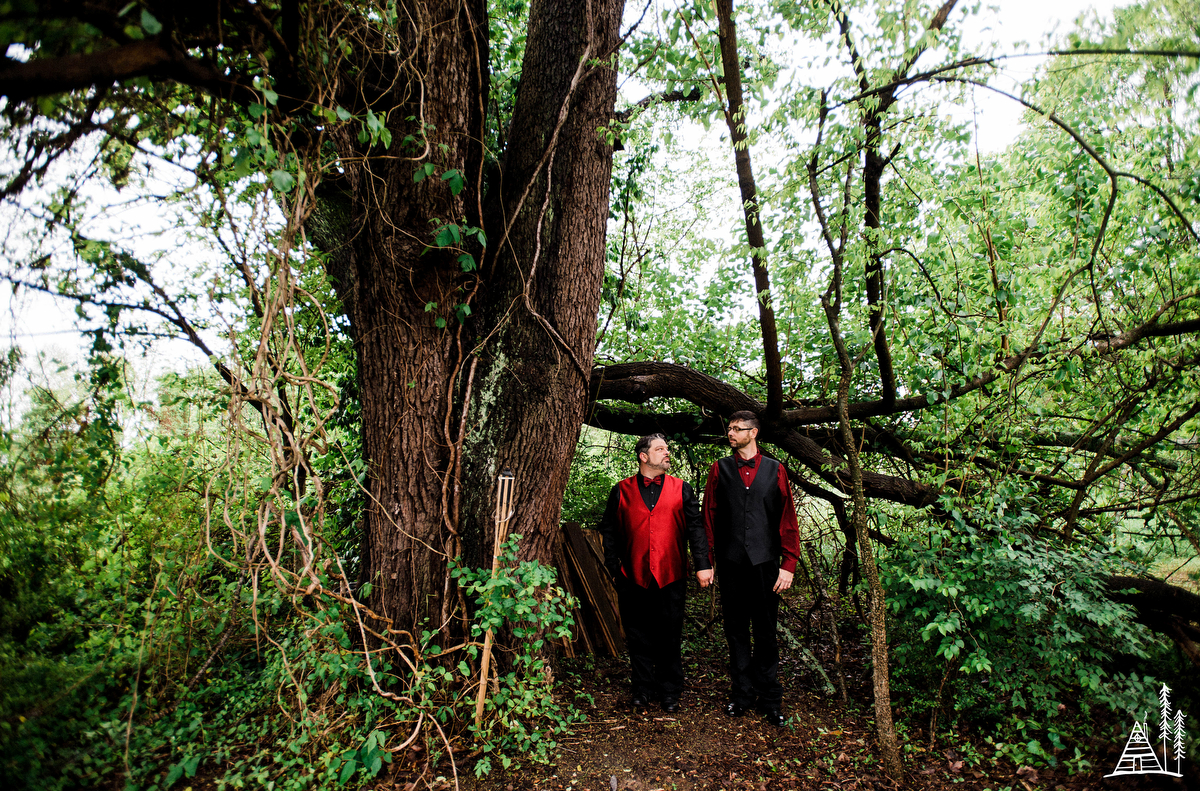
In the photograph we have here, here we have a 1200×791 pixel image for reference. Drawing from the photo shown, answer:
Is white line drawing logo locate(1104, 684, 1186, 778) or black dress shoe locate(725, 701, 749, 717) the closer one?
white line drawing logo locate(1104, 684, 1186, 778)

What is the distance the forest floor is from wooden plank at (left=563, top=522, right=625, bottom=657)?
613 mm

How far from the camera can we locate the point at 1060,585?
2953 mm

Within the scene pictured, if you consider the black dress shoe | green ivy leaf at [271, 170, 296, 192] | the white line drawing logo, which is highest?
green ivy leaf at [271, 170, 296, 192]

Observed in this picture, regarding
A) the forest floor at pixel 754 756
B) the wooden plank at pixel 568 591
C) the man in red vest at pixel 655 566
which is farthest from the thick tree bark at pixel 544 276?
the forest floor at pixel 754 756

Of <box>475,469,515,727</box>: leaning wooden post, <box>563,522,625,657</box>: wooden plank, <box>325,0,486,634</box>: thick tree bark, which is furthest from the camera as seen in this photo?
<box>563,522,625,657</box>: wooden plank

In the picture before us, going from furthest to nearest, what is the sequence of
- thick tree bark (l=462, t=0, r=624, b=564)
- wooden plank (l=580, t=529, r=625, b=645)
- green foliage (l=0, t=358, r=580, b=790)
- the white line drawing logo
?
wooden plank (l=580, t=529, r=625, b=645) < thick tree bark (l=462, t=0, r=624, b=564) < the white line drawing logo < green foliage (l=0, t=358, r=580, b=790)

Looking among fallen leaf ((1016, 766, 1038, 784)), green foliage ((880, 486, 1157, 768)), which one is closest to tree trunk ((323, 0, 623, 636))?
green foliage ((880, 486, 1157, 768))

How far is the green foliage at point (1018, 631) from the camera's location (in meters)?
2.83

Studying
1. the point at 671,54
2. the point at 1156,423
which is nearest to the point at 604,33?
the point at 671,54

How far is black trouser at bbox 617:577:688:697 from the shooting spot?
11.6 feet

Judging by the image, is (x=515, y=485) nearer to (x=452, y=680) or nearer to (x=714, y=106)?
(x=452, y=680)

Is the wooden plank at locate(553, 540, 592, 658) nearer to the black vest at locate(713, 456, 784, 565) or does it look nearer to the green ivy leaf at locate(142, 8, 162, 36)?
the black vest at locate(713, 456, 784, 565)

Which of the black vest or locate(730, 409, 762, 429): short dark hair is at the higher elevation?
locate(730, 409, 762, 429): short dark hair

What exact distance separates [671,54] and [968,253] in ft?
7.59
